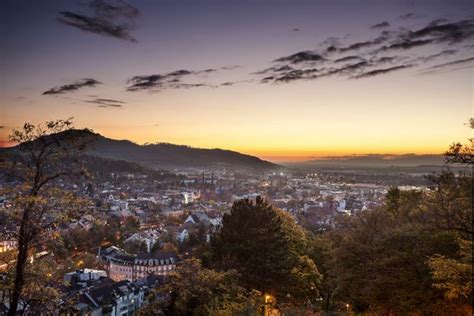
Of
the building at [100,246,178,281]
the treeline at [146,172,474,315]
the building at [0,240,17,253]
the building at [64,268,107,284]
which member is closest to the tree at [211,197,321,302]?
the treeline at [146,172,474,315]

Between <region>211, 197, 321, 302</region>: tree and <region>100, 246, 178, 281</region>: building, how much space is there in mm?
32736

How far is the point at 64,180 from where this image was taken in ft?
27.8

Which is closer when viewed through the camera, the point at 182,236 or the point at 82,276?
the point at 82,276

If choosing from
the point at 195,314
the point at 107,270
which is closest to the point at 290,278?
the point at 195,314

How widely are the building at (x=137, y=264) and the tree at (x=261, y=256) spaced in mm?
32736

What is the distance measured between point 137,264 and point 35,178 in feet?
147

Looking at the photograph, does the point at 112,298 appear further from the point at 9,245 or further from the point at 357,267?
the point at 9,245

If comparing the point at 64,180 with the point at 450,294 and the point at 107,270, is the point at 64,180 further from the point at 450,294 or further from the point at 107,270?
the point at 107,270

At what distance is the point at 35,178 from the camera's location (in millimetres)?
8156

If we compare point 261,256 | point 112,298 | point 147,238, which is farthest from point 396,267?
point 147,238

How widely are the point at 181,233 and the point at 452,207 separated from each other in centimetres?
6158

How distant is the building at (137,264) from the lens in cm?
4950

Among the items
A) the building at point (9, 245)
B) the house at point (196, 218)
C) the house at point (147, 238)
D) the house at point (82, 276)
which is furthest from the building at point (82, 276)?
the house at point (196, 218)

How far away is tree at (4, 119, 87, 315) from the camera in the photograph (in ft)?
26.1
